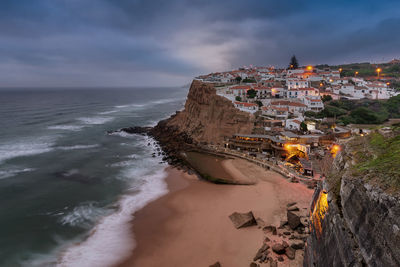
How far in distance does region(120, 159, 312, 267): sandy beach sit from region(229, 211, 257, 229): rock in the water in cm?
40

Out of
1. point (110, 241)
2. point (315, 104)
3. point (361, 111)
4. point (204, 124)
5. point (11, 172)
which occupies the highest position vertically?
point (315, 104)

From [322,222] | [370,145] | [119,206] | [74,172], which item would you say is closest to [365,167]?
[322,222]

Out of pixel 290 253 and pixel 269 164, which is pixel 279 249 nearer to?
pixel 290 253

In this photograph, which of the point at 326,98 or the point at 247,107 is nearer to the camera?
the point at 247,107

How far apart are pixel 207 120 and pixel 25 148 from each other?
118ft

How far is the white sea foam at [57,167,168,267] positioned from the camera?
16.0 meters

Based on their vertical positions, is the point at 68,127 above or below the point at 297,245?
above

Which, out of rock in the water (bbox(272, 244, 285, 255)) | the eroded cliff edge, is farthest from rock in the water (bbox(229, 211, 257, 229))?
the eroded cliff edge

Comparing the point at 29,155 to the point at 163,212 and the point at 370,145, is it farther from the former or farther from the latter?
the point at 370,145

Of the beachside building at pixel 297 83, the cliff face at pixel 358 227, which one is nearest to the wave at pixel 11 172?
the cliff face at pixel 358 227

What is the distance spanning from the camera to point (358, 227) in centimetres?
717

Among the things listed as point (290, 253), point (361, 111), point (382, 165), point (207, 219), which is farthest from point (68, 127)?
point (361, 111)

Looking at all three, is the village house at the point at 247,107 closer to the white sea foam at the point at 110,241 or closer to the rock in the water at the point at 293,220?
the white sea foam at the point at 110,241

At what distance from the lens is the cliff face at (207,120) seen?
4284cm
